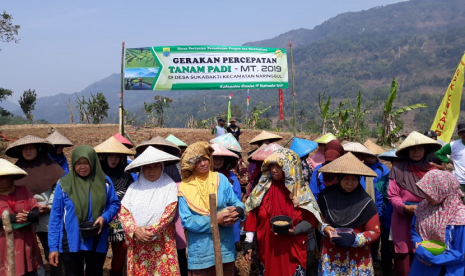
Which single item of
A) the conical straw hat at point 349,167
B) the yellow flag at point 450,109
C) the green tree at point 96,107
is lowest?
the conical straw hat at point 349,167

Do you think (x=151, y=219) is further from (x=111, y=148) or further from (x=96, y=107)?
(x=96, y=107)

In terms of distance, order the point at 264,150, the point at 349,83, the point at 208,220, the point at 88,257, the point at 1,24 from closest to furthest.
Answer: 1. the point at 208,220
2. the point at 88,257
3. the point at 264,150
4. the point at 1,24
5. the point at 349,83

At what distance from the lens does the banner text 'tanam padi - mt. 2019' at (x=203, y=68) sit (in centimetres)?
771

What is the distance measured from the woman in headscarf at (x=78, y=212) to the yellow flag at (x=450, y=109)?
5690mm

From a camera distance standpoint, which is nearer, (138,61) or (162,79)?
(138,61)

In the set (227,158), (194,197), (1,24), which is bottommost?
(194,197)

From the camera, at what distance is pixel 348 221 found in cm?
292

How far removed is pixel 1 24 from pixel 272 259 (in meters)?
12.7

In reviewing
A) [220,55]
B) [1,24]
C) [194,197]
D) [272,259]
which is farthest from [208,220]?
[1,24]

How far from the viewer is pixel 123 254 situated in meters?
3.71

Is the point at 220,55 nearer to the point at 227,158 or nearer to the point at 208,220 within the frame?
the point at 227,158

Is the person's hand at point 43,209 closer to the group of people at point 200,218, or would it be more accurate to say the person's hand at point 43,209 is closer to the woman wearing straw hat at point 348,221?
the group of people at point 200,218

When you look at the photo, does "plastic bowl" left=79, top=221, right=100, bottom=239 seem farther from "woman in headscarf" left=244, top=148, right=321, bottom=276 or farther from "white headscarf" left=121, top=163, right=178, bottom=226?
"woman in headscarf" left=244, top=148, right=321, bottom=276

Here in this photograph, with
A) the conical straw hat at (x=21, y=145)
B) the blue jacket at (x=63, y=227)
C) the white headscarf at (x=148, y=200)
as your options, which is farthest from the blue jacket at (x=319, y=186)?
the conical straw hat at (x=21, y=145)
